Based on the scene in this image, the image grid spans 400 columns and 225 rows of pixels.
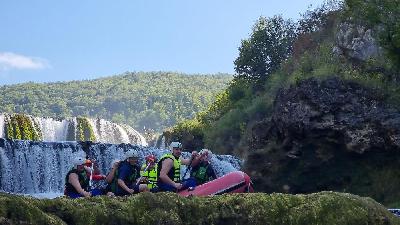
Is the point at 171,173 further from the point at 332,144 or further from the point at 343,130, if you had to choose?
the point at 332,144

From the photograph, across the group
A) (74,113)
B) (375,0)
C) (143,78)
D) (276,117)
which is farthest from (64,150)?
(143,78)

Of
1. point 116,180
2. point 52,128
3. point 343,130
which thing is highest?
point 116,180

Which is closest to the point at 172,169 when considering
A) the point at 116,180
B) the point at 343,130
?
the point at 116,180

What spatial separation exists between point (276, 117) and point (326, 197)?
18.5 m

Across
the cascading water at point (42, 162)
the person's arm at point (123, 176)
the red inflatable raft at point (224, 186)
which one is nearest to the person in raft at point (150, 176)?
the person's arm at point (123, 176)

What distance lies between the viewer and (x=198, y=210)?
8445mm

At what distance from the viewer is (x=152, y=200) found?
323 inches

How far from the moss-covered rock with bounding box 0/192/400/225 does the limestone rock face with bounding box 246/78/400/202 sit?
15342mm

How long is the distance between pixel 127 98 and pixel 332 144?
156203 millimetres

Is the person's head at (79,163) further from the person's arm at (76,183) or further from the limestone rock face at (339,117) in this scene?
the limestone rock face at (339,117)

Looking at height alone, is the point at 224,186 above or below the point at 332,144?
above

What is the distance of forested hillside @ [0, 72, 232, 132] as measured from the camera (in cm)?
16362

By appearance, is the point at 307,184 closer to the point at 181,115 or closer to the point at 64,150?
the point at 64,150

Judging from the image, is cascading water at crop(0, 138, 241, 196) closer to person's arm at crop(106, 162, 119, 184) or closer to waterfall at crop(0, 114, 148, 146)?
waterfall at crop(0, 114, 148, 146)
